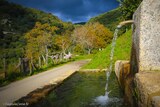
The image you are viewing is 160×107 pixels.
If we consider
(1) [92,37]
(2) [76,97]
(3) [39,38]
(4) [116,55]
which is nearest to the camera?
(2) [76,97]

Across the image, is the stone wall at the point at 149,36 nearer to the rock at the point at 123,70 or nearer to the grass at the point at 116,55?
the rock at the point at 123,70

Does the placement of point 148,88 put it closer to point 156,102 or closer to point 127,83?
point 156,102

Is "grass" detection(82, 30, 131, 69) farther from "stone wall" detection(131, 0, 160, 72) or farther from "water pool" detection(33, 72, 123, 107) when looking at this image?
"stone wall" detection(131, 0, 160, 72)

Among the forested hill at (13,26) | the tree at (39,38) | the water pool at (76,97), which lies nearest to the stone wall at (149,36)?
the water pool at (76,97)

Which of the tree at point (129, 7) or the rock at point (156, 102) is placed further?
the tree at point (129, 7)

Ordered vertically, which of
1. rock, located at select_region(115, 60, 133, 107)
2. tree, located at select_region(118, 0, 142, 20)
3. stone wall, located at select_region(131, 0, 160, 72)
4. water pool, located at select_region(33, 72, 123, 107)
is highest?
tree, located at select_region(118, 0, 142, 20)

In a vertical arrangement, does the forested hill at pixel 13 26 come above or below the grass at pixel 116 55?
above

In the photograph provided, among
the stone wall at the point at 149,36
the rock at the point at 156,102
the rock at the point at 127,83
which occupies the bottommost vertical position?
the rock at the point at 127,83

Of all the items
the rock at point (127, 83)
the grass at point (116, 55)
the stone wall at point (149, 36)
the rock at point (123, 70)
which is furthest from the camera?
the grass at point (116, 55)

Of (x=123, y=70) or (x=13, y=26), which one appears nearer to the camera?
(x=123, y=70)

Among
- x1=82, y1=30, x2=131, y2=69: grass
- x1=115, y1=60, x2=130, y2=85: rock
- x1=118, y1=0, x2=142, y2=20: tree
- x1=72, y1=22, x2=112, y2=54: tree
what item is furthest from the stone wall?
x1=72, y1=22, x2=112, y2=54: tree

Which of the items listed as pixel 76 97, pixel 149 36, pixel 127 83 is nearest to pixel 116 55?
pixel 76 97

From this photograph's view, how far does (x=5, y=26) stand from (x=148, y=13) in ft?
270

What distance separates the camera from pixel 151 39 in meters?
5.85
